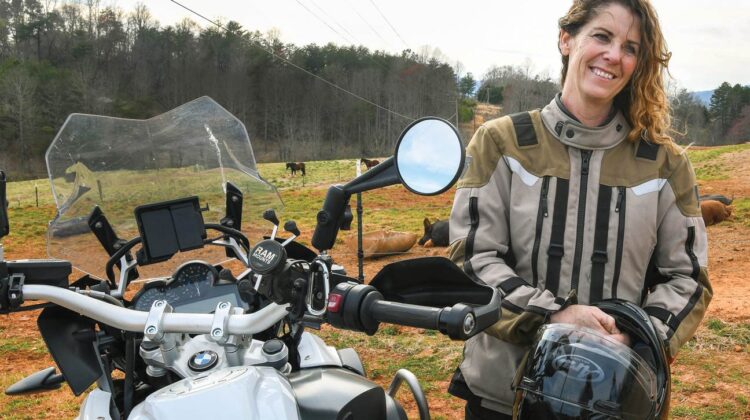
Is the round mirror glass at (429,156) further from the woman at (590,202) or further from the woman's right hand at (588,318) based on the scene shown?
the woman's right hand at (588,318)

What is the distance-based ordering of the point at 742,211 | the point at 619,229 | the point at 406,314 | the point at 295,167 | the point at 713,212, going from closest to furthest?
the point at 406,314 → the point at 619,229 → the point at 713,212 → the point at 742,211 → the point at 295,167

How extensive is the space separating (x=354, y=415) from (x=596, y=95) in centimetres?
118

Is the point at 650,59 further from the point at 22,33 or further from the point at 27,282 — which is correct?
the point at 22,33

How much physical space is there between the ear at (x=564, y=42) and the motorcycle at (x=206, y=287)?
0.70m

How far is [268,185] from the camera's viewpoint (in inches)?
Answer: 105

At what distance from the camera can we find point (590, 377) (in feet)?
4.31

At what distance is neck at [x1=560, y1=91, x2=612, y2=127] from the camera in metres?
A: 1.92

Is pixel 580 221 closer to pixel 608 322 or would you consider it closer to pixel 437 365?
pixel 608 322

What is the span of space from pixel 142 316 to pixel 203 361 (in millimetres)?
204

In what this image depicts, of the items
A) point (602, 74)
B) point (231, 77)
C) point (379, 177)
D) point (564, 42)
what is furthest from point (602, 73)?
point (231, 77)

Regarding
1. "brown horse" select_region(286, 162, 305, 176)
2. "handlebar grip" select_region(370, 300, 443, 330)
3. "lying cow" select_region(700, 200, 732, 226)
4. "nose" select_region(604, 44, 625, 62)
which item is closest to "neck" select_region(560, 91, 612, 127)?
"nose" select_region(604, 44, 625, 62)

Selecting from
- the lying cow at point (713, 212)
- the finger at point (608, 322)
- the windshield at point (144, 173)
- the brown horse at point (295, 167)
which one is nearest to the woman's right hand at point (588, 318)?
the finger at point (608, 322)

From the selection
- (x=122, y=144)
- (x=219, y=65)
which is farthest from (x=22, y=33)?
(x=122, y=144)

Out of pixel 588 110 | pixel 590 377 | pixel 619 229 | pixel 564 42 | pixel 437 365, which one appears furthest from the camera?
pixel 437 365
